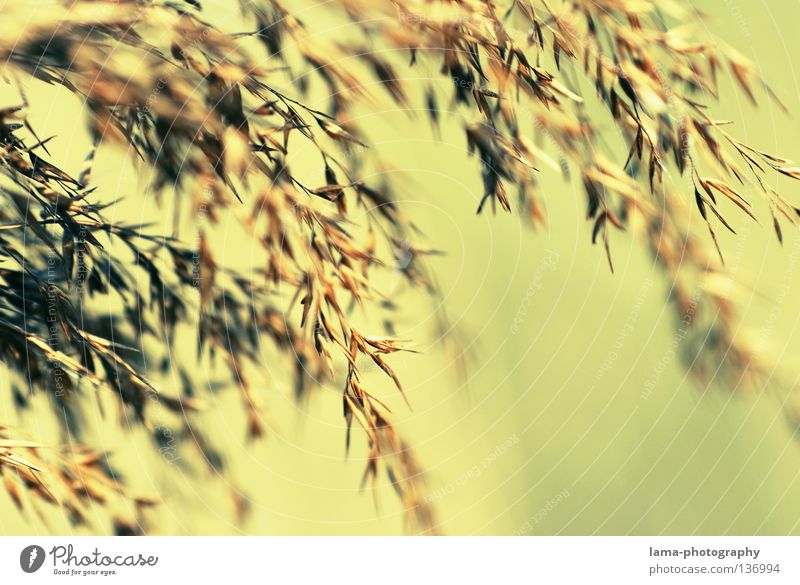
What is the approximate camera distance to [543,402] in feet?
4.00

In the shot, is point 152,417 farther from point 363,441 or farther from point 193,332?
point 363,441

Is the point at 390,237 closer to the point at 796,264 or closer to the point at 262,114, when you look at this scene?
the point at 262,114

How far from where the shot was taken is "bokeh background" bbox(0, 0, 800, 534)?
1.20 meters

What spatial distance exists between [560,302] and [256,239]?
0.45 meters

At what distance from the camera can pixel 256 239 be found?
118 cm

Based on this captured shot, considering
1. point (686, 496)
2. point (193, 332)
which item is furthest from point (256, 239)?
point (686, 496)

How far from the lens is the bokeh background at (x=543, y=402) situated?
1.20m

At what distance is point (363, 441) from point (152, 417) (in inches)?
12.0

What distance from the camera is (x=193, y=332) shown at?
119 cm
